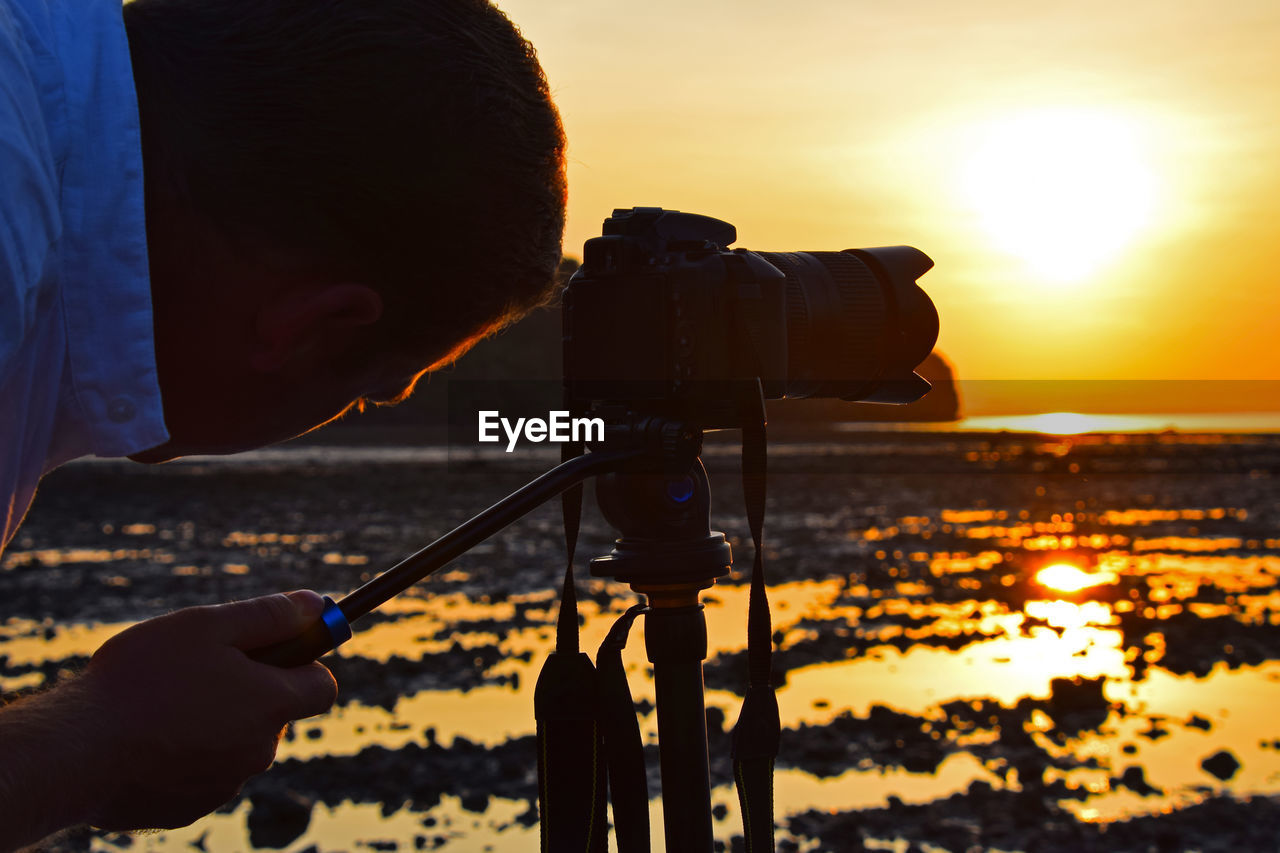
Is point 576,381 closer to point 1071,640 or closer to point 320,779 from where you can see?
point 320,779

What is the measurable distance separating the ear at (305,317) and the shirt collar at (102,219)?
13 centimetres

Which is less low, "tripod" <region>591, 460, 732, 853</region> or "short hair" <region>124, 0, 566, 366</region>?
"short hair" <region>124, 0, 566, 366</region>

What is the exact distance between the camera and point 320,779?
385 centimetres

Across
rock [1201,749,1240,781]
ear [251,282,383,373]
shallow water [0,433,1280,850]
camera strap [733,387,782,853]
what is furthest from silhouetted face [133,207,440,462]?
rock [1201,749,1240,781]

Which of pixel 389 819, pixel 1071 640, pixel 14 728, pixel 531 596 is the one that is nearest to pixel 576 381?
pixel 14 728

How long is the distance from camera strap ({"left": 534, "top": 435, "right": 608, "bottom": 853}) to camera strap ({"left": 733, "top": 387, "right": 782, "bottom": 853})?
23 centimetres

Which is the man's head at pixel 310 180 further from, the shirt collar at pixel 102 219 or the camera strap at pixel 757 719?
the camera strap at pixel 757 719

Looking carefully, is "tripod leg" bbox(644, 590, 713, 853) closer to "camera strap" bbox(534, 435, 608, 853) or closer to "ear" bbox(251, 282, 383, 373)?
"camera strap" bbox(534, 435, 608, 853)

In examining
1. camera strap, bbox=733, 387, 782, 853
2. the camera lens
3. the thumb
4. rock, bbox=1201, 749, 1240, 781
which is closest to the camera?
the thumb

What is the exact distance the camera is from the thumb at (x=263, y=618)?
3.97 ft

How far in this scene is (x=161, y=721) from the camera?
3.83ft

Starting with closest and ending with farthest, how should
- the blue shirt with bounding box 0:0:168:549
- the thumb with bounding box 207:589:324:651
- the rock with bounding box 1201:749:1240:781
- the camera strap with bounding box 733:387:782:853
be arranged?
the blue shirt with bounding box 0:0:168:549 → the thumb with bounding box 207:589:324:651 → the camera strap with bounding box 733:387:782:853 → the rock with bounding box 1201:749:1240:781

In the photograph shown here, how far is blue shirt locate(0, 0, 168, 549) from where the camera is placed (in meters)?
1.03

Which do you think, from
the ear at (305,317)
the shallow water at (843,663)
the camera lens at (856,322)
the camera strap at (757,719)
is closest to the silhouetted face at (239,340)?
the ear at (305,317)
